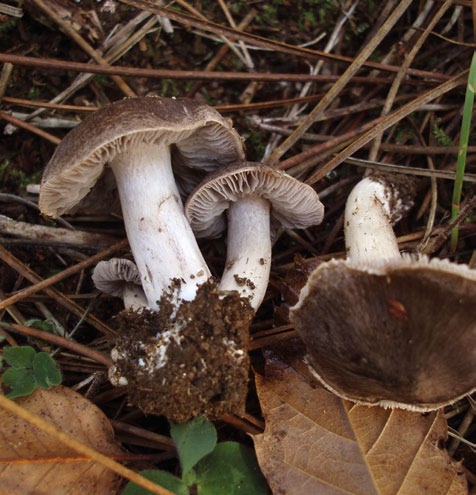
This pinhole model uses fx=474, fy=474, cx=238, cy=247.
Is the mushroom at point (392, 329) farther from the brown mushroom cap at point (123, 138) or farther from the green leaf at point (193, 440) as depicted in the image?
the brown mushroom cap at point (123, 138)

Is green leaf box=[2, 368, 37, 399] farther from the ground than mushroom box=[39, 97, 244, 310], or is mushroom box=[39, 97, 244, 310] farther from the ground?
mushroom box=[39, 97, 244, 310]

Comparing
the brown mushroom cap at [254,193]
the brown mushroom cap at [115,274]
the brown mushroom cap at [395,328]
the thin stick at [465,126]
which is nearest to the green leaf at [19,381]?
the brown mushroom cap at [115,274]

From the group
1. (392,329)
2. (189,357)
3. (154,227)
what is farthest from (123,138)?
(392,329)

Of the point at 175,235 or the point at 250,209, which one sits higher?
the point at 250,209

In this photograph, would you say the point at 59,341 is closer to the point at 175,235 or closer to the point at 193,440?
the point at 175,235

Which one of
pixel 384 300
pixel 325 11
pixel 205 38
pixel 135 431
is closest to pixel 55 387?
pixel 135 431

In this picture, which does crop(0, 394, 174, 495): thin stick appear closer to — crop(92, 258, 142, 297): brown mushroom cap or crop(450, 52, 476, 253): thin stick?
crop(92, 258, 142, 297): brown mushroom cap

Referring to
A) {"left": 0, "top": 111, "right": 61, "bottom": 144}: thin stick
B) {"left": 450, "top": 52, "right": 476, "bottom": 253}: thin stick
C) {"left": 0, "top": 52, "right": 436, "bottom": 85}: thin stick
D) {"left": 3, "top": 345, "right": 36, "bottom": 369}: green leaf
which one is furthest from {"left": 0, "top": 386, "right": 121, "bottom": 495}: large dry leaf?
{"left": 450, "top": 52, "right": 476, "bottom": 253}: thin stick
